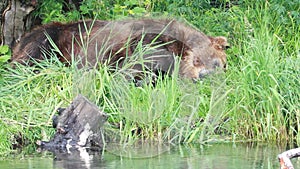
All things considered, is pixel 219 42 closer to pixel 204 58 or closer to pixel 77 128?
pixel 204 58

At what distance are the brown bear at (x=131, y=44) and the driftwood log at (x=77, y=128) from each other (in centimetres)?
143

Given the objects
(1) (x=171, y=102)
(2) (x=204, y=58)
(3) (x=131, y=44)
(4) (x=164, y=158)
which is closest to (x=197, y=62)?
(2) (x=204, y=58)

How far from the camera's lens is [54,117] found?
6.27m

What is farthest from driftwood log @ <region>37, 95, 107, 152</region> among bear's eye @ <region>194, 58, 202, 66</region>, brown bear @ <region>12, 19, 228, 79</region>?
bear's eye @ <region>194, 58, 202, 66</region>

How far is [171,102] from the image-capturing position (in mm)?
6793

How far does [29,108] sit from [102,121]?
788 mm

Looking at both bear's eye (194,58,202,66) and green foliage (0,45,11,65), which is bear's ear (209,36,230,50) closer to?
bear's eye (194,58,202,66)

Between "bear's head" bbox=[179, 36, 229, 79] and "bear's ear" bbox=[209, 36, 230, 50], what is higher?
"bear's ear" bbox=[209, 36, 230, 50]

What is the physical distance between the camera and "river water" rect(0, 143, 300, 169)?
5.30m

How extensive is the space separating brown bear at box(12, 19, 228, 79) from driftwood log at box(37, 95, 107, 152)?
143cm

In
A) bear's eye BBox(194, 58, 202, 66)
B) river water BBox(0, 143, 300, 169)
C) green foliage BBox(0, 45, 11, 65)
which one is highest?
green foliage BBox(0, 45, 11, 65)

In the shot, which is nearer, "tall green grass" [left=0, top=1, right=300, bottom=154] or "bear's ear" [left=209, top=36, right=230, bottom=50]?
"tall green grass" [left=0, top=1, right=300, bottom=154]

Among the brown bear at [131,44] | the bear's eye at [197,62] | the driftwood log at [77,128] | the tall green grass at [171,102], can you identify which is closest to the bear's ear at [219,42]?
the brown bear at [131,44]

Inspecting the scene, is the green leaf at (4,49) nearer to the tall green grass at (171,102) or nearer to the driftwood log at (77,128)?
the tall green grass at (171,102)
